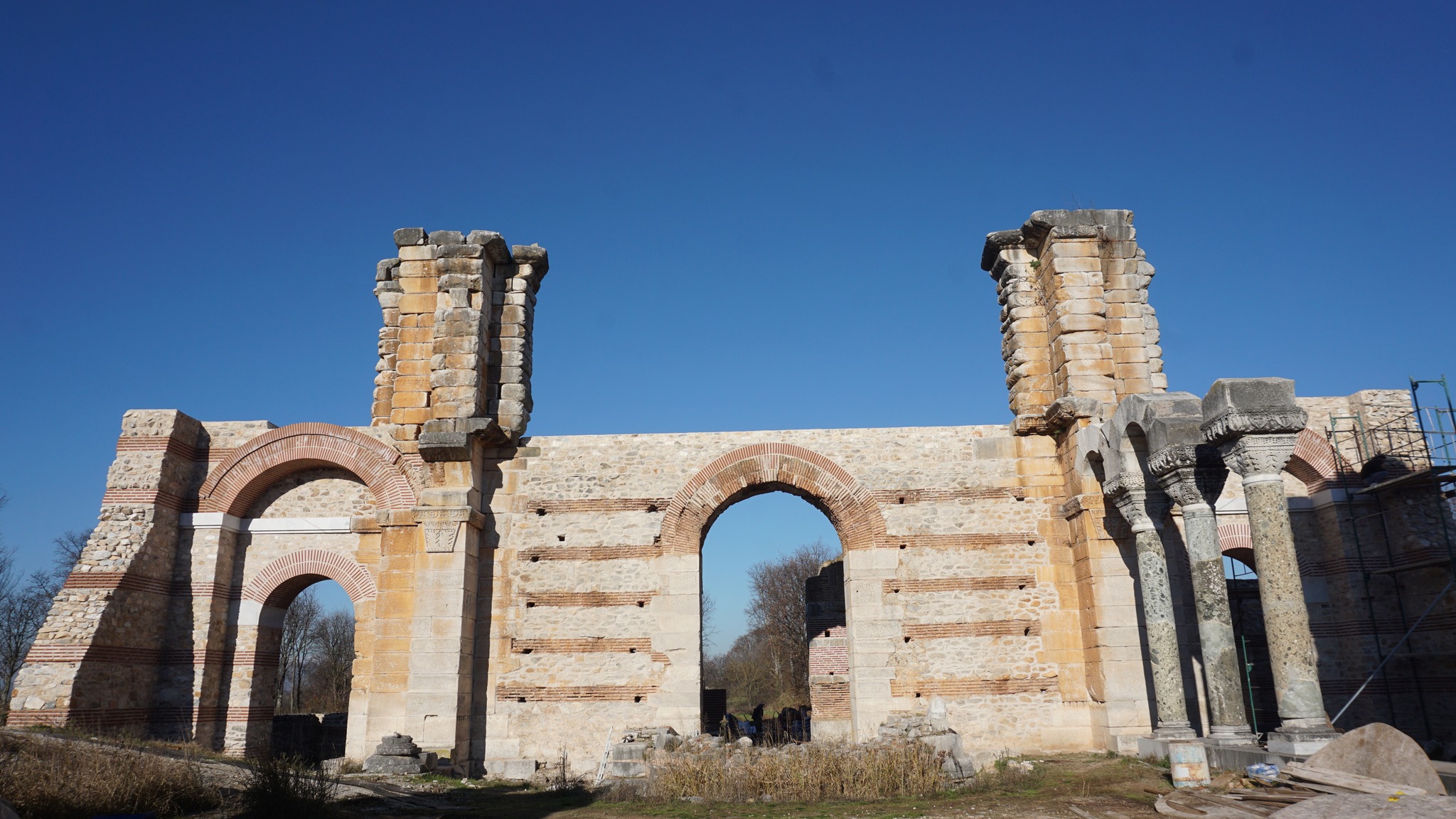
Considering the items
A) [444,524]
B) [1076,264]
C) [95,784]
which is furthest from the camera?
[1076,264]

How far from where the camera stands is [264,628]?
13.4 metres

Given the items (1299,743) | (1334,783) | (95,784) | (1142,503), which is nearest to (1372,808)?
(1334,783)

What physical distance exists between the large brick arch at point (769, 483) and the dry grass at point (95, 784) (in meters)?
6.50

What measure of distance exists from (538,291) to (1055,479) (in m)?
8.44

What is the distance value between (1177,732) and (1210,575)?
1.98 meters

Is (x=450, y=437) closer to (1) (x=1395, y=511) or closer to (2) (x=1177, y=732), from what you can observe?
(2) (x=1177, y=732)

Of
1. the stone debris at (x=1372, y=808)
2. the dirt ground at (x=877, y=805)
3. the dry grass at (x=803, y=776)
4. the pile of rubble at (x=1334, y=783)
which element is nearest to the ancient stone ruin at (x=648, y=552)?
the dirt ground at (x=877, y=805)

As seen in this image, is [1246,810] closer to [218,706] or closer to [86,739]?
[86,739]

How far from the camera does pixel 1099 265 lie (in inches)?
525

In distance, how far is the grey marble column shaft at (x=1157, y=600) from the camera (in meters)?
10.9

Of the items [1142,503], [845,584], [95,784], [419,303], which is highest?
[419,303]

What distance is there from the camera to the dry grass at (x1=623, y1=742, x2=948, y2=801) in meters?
9.46

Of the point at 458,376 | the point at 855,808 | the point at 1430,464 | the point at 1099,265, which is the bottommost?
the point at 855,808

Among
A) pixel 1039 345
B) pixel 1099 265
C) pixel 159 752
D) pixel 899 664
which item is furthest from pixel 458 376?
pixel 1099 265
